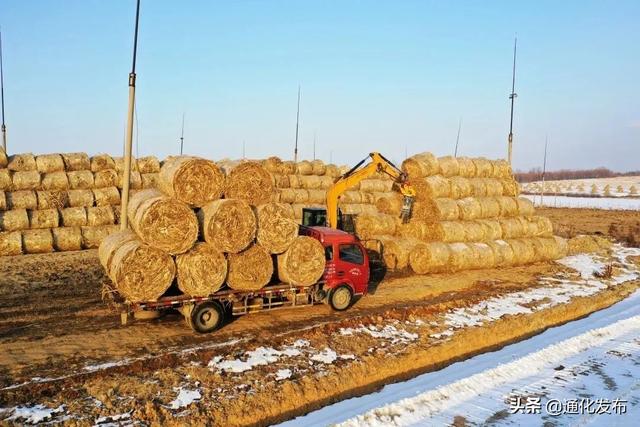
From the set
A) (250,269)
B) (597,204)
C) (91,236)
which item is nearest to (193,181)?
(250,269)

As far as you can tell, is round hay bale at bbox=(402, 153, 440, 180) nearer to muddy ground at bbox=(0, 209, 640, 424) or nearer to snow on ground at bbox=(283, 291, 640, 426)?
muddy ground at bbox=(0, 209, 640, 424)

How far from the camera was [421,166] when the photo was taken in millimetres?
18203

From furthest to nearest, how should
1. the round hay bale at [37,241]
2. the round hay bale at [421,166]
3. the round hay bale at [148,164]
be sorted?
the round hay bale at [148,164]
the round hay bale at [421,166]
the round hay bale at [37,241]

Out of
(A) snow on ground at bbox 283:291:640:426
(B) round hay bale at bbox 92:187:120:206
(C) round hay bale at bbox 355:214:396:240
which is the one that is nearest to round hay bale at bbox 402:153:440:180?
(C) round hay bale at bbox 355:214:396:240

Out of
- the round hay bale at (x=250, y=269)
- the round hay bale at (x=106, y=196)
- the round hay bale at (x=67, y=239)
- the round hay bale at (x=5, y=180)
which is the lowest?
the round hay bale at (x=67, y=239)

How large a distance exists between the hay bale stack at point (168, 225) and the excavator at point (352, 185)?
7.50 meters

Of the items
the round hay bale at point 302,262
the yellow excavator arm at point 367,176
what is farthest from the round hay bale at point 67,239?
the round hay bale at point 302,262

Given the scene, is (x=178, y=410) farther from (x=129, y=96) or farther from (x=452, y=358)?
(x=129, y=96)

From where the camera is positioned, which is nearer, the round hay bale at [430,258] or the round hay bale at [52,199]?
the round hay bale at [430,258]

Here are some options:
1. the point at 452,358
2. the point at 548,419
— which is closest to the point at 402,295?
the point at 452,358

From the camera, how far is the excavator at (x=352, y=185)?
16.8 m

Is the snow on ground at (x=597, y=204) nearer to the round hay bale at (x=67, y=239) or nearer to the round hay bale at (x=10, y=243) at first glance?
the round hay bale at (x=67, y=239)

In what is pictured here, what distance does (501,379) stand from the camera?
27.2 feet

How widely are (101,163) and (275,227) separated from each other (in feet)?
42.5
